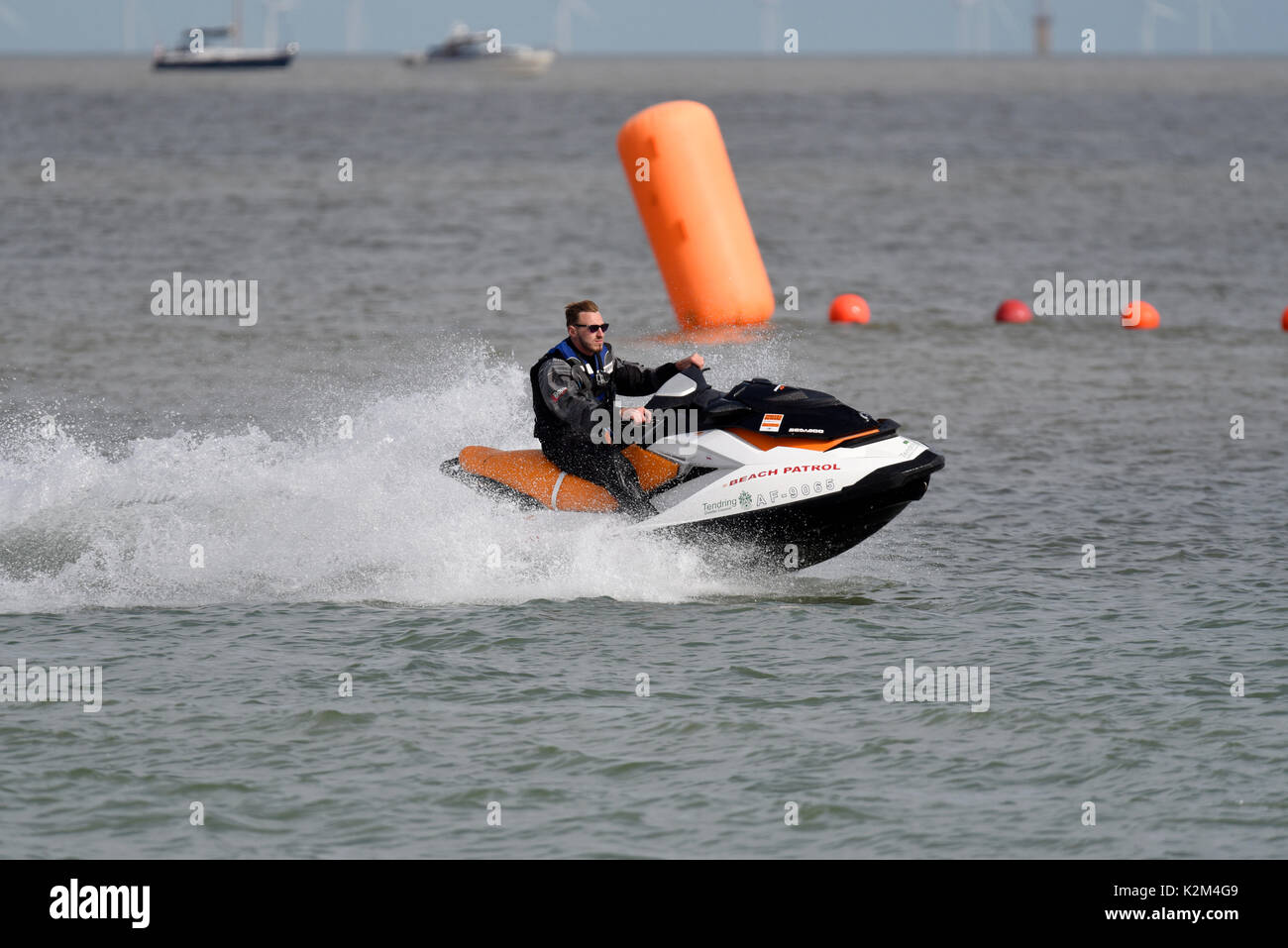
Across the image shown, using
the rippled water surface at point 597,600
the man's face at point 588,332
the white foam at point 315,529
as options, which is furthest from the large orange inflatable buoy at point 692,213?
the man's face at point 588,332

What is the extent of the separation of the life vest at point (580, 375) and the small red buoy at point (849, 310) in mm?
12285

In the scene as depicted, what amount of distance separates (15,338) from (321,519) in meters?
10.2

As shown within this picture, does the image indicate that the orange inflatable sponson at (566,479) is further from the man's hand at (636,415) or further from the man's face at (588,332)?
the man's face at (588,332)

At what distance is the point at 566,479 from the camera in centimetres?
949

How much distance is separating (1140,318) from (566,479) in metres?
13.3

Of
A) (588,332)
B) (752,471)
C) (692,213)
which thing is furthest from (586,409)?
(692,213)

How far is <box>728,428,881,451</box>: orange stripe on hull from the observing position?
29.9ft

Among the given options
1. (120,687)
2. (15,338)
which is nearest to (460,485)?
(120,687)

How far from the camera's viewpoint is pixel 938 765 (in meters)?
7.10

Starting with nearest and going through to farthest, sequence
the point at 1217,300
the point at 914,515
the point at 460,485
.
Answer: the point at 460,485 → the point at 914,515 → the point at 1217,300

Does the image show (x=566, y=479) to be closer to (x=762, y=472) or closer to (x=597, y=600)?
(x=597, y=600)

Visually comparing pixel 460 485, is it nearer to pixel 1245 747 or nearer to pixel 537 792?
pixel 537 792

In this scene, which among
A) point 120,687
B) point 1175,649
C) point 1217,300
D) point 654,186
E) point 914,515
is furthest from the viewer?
point 1217,300
